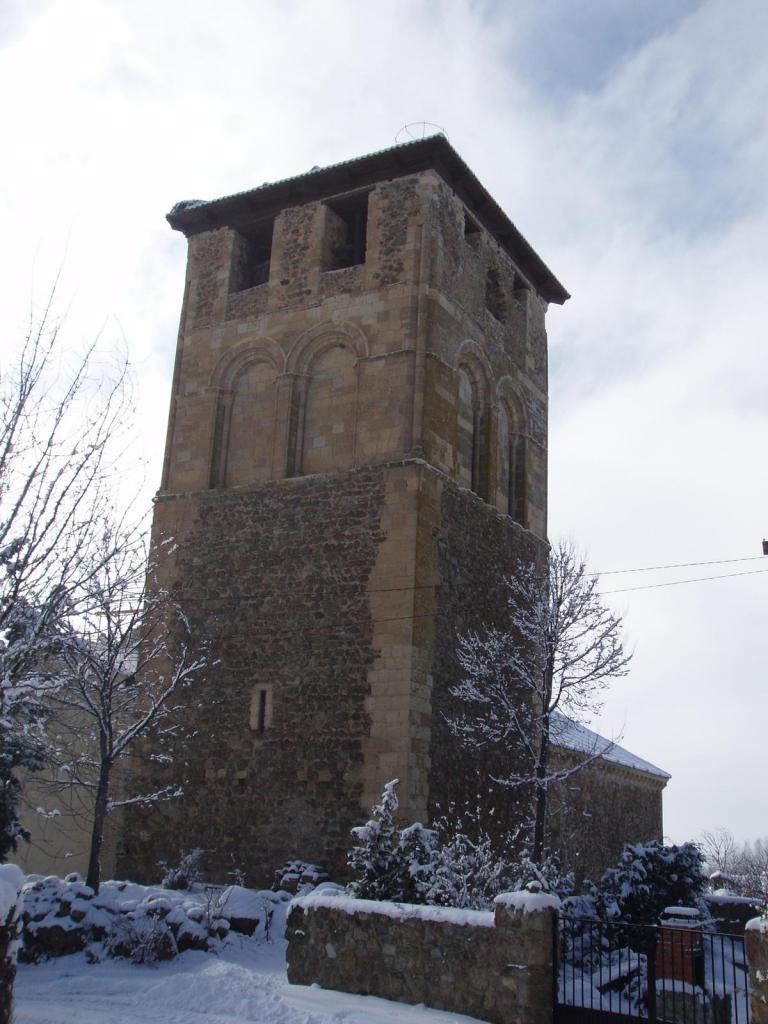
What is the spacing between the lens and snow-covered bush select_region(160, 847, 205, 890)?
14.8m

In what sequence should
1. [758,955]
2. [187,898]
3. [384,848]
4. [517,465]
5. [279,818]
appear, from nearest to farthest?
1. [758,955]
2. [384,848]
3. [187,898]
4. [279,818]
5. [517,465]

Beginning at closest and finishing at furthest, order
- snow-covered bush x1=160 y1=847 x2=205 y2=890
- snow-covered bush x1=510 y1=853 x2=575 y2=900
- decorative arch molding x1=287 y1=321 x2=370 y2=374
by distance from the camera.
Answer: snow-covered bush x1=510 y1=853 x2=575 y2=900
snow-covered bush x1=160 y1=847 x2=205 y2=890
decorative arch molding x1=287 y1=321 x2=370 y2=374

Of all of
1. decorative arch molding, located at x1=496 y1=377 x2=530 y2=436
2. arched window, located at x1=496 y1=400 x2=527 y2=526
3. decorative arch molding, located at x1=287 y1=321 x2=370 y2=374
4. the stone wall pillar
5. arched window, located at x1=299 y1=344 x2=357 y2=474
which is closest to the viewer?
the stone wall pillar

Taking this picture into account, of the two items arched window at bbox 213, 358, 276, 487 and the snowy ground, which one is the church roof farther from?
the snowy ground

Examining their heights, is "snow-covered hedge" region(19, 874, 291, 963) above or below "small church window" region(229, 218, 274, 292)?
below

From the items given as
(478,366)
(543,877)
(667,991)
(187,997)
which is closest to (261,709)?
(543,877)

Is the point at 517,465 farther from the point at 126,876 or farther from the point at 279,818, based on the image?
the point at 126,876

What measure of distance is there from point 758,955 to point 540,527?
13.7 meters

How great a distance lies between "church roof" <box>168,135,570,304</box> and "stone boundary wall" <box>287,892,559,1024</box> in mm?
12935

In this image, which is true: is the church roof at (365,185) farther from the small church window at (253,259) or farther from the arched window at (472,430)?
the arched window at (472,430)

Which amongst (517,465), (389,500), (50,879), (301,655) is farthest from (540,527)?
(50,879)

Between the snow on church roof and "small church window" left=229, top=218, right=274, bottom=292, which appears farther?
"small church window" left=229, top=218, right=274, bottom=292

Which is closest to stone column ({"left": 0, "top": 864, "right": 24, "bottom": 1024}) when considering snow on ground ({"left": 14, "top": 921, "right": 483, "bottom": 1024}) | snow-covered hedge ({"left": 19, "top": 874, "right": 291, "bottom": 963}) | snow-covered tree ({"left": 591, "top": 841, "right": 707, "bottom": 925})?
snow on ground ({"left": 14, "top": 921, "right": 483, "bottom": 1024})

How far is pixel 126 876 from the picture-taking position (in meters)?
16.4
